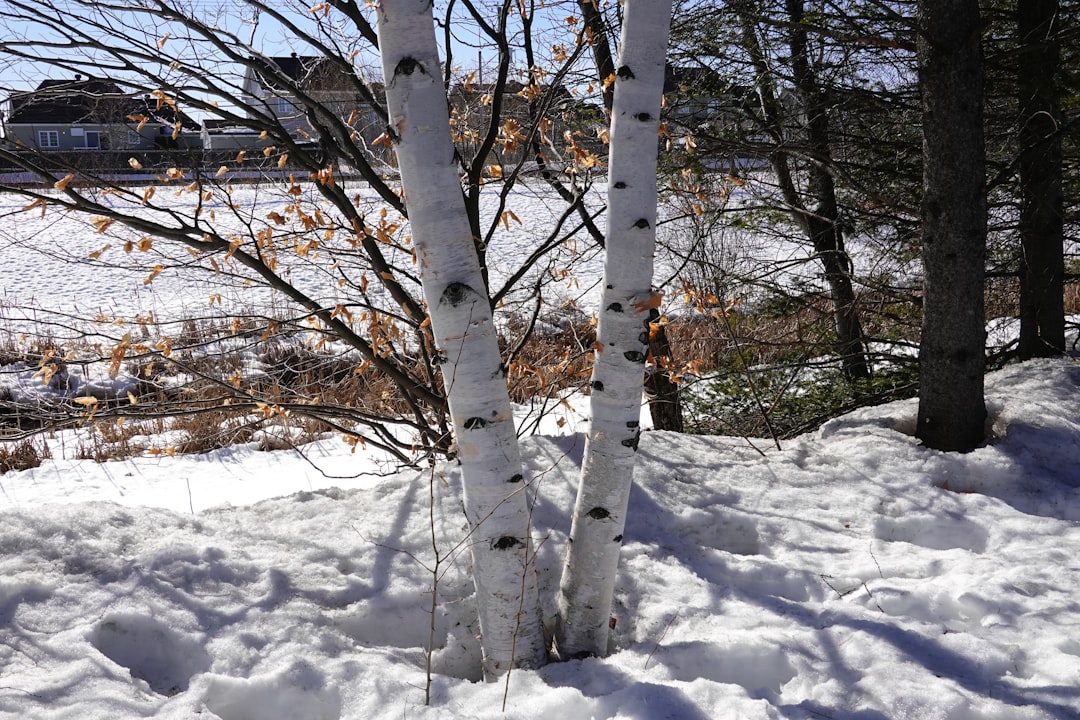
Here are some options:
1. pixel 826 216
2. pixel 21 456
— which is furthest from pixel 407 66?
pixel 21 456

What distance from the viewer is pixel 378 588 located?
279cm

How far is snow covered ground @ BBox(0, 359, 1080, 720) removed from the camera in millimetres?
2137

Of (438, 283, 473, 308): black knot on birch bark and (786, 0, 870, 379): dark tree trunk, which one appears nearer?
(438, 283, 473, 308): black knot on birch bark

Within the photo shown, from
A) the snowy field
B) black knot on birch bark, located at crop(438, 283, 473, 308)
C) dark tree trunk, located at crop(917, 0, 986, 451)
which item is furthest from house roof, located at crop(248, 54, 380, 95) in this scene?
dark tree trunk, located at crop(917, 0, 986, 451)

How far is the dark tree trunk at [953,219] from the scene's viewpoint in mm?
3473

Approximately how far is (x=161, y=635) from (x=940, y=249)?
363 centimetres

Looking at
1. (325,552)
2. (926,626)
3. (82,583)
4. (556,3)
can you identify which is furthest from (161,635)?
(556,3)

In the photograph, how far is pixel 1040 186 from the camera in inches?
Result: 171

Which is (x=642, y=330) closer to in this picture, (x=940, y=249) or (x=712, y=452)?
(x=712, y=452)

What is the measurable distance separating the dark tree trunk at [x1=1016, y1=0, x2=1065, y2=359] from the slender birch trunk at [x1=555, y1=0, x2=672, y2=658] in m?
2.81

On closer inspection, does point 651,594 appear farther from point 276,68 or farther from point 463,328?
point 276,68

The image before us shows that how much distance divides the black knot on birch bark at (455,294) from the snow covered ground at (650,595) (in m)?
0.94

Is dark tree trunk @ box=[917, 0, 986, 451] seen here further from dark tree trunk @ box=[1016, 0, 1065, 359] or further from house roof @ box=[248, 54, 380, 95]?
house roof @ box=[248, 54, 380, 95]

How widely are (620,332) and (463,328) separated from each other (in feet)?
1.63
